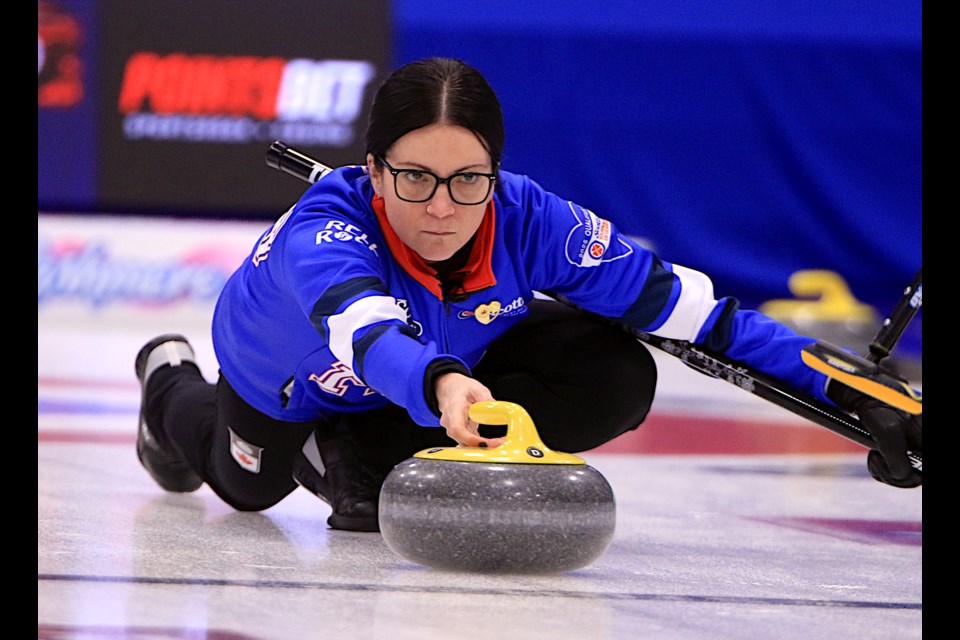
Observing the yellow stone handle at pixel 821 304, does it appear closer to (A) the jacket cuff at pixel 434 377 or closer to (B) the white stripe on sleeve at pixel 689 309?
(B) the white stripe on sleeve at pixel 689 309

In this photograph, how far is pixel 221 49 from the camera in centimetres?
819

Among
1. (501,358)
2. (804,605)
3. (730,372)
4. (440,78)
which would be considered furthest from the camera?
(501,358)

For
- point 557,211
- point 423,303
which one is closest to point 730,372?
point 557,211

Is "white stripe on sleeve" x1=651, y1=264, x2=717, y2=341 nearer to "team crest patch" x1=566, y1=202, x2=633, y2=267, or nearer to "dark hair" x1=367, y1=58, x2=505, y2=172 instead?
"team crest patch" x1=566, y1=202, x2=633, y2=267

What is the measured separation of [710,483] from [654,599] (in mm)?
1552

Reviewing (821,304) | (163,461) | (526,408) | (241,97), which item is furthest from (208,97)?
(526,408)

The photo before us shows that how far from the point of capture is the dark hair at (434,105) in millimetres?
2049

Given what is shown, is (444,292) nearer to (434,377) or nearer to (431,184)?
(431,184)

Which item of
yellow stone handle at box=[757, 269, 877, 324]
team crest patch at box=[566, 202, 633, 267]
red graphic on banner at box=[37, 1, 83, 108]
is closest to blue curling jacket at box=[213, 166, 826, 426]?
team crest patch at box=[566, 202, 633, 267]

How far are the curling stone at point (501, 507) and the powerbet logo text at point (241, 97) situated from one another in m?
6.51

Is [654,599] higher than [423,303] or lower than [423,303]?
lower

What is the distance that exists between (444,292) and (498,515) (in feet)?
1.76

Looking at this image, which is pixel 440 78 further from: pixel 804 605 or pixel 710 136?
pixel 710 136

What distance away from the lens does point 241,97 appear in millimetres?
8180
